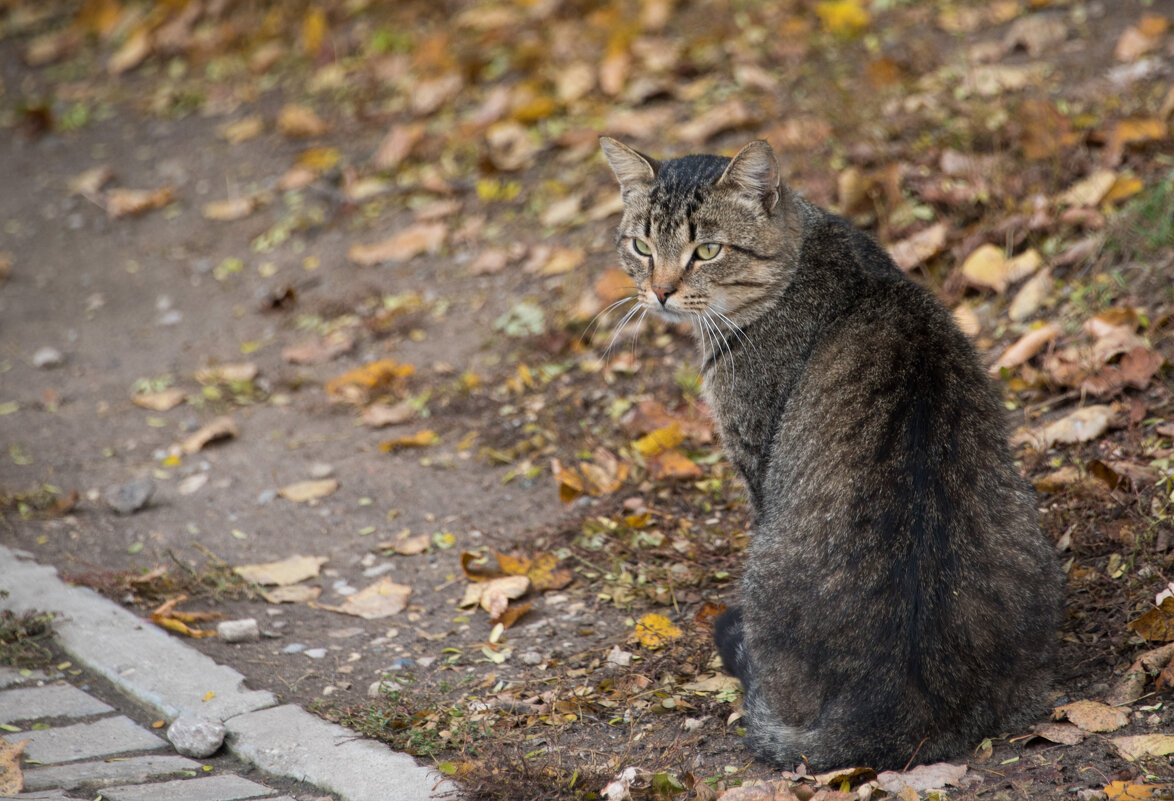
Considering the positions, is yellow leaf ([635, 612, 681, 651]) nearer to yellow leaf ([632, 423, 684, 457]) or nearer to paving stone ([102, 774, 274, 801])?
yellow leaf ([632, 423, 684, 457])

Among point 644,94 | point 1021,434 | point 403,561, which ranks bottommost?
point 403,561

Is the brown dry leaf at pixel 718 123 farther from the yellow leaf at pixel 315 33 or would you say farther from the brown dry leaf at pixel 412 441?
the yellow leaf at pixel 315 33

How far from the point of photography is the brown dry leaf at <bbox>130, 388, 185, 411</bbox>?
19.4ft

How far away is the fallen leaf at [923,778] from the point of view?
271cm

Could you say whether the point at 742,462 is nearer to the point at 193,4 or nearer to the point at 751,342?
the point at 751,342

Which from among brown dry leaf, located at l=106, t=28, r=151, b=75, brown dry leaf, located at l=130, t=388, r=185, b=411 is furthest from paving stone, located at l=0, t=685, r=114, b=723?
brown dry leaf, located at l=106, t=28, r=151, b=75

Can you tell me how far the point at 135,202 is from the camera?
8.22 m

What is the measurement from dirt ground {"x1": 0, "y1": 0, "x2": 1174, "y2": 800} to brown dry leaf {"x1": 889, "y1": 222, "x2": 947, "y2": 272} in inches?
0.8

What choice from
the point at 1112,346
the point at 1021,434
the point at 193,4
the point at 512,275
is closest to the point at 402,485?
the point at 512,275

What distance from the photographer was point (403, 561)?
440cm

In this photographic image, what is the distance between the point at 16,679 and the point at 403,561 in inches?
57.3

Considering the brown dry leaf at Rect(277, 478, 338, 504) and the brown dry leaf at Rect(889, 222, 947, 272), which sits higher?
the brown dry leaf at Rect(889, 222, 947, 272)

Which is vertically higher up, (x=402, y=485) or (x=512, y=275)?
(x=512, y=275)

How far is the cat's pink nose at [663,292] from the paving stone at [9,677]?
2479 mm
